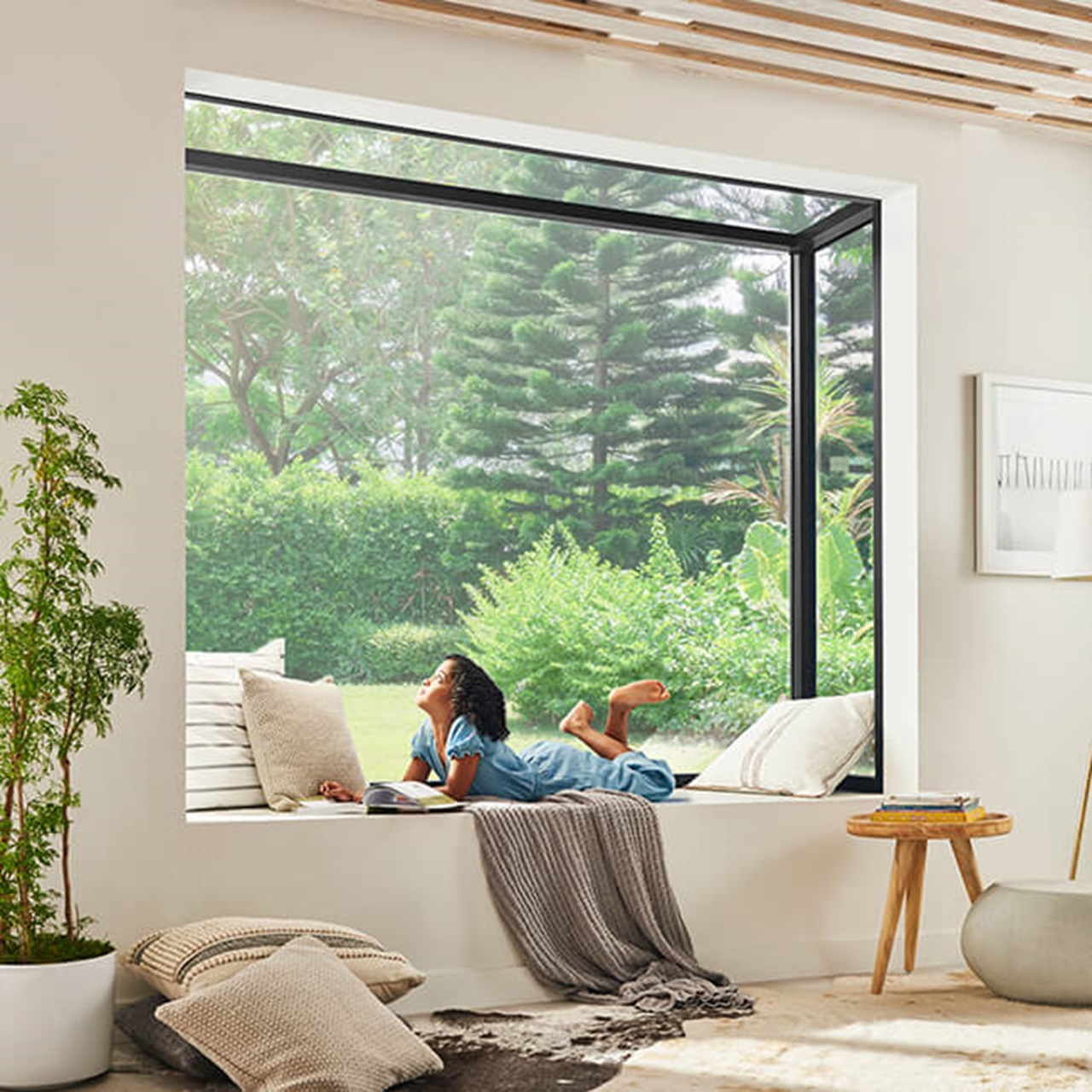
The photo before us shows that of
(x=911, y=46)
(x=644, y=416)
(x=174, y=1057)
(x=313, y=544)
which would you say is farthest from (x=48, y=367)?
(x=644, y=416)

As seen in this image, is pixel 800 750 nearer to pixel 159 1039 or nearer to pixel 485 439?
pixel 485 439

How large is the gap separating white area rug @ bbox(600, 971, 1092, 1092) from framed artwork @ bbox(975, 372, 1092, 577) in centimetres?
148

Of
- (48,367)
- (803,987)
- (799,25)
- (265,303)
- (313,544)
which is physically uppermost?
(799,25)

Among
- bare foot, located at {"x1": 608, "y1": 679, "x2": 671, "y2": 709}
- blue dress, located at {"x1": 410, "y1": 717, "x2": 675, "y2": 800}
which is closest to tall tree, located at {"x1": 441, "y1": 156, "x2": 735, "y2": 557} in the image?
bare foot, located at {"x1": 608, "y1": 679, "x2": 671, "y2": 709}

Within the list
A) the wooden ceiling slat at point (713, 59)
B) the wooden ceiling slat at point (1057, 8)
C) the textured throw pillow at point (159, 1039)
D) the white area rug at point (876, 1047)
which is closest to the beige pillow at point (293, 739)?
the textured throw pillow at point (159, 1039)

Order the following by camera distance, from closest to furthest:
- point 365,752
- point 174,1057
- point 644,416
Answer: point 174,1057 → point 365,752 → point 644,416

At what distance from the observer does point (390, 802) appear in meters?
4.16

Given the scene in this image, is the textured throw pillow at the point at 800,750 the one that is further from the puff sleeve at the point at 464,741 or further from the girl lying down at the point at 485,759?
the puff sleeve at the point at 464,741

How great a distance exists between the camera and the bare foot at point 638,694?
16.8 feet

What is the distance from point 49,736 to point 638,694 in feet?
7.48

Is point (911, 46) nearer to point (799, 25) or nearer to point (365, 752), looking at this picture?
point (799, 25)

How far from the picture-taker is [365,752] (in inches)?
234

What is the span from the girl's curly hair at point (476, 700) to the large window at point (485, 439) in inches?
55.8

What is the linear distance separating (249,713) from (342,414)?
6.94ft
